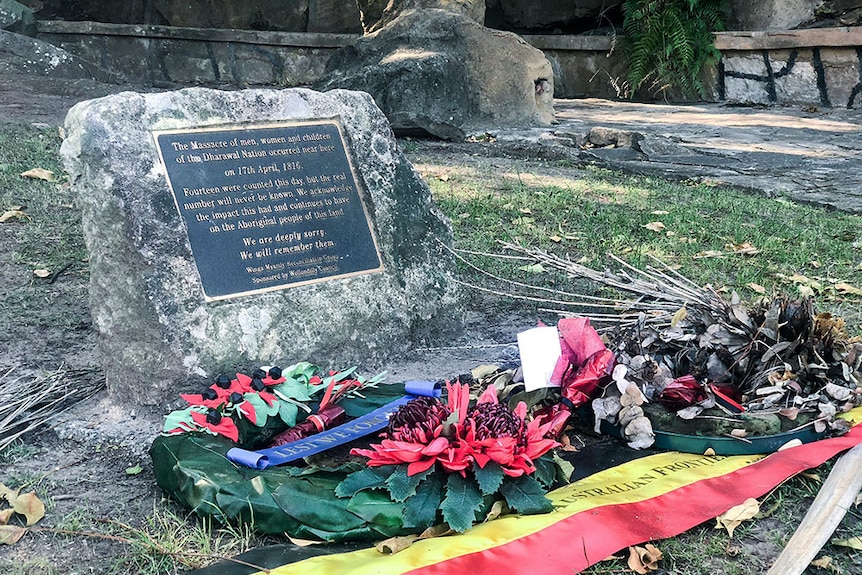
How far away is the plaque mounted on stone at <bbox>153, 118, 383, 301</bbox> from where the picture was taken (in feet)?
9.58

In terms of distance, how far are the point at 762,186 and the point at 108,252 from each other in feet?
15.6

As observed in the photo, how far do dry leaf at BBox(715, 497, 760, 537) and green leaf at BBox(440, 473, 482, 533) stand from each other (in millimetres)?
634

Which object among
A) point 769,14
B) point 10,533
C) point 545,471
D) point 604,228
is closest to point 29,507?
point 10,533

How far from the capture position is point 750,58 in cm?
1131

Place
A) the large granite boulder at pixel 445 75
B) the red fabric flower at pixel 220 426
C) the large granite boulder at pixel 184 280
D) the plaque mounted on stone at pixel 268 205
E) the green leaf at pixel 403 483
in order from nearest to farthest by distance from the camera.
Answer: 1. the green leaf at pixel 403 483
2. the red fabric flower at pixel 220 426
3. the large granite boulder at pixel 184 280
4. the plaque mounted on stone at pixel 268 205
5. the large granite boulder at pixel 445 75

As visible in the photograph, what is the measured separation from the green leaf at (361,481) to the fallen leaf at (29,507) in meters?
0.81

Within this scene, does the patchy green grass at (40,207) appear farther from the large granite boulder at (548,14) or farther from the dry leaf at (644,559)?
the large granite boulder at (548,14)

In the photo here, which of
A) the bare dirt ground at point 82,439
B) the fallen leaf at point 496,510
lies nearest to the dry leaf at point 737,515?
the bare dirt ground at point 82,439

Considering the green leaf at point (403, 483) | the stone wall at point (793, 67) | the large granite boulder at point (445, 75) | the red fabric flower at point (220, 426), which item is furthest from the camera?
the stone wall at point (793, 67)

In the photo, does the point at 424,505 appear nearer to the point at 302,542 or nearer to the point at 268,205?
the point at 302,542

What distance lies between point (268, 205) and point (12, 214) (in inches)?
86.9

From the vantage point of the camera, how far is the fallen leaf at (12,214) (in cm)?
452

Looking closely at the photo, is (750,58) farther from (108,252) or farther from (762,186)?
(108,252)

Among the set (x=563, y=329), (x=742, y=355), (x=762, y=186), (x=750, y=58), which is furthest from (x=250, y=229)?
(x=750, y=58)
